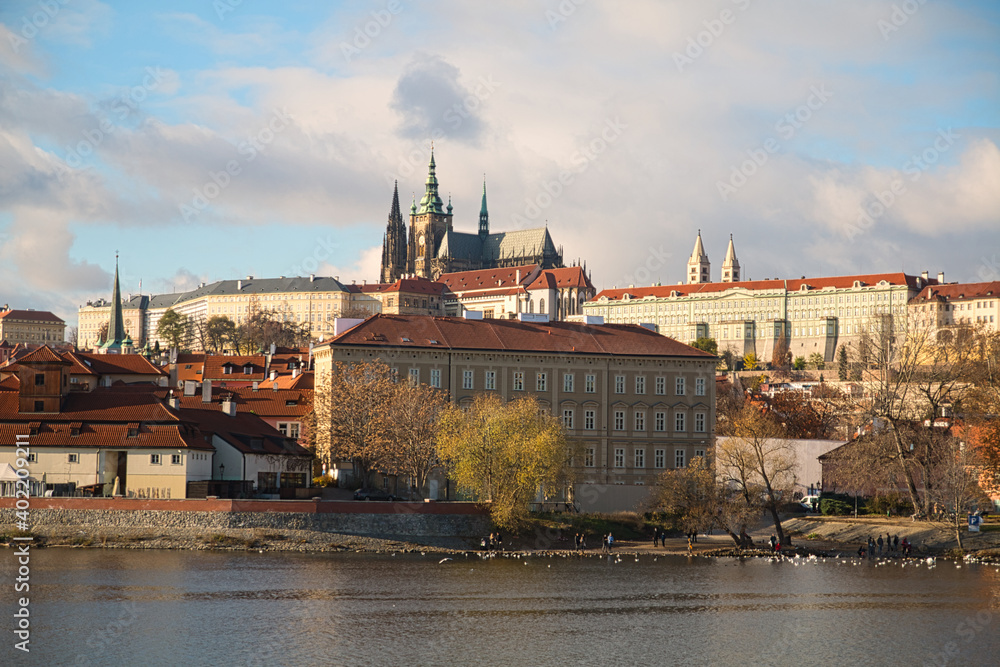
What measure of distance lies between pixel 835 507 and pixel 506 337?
21491 millimetres

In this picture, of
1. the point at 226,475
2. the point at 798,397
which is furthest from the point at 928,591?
the point at 798,397

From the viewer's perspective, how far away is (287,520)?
192 feet

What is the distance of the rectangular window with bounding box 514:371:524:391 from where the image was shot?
7650 cm

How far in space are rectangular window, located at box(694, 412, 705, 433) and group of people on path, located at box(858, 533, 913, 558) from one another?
1689cm

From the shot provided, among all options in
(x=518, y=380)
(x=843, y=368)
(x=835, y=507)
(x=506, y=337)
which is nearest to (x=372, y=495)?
(x=518, y=380)

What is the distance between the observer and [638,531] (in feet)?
217

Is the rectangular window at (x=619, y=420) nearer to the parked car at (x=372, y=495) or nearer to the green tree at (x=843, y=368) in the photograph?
the parked car at (x=372, y=495)

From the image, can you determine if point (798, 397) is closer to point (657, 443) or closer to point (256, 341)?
point (657, 443)

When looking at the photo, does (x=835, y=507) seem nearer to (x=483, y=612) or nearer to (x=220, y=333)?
(x=483, y=612)

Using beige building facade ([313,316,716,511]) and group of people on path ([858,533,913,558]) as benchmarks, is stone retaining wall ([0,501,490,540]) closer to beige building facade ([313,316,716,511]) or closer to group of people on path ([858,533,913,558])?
beige building facade ([313,316,716,511])

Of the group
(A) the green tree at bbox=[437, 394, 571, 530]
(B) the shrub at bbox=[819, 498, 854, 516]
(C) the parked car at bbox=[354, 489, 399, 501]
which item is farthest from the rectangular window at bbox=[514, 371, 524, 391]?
(B) the shrub at bbox=[819, 498, 854, 516]

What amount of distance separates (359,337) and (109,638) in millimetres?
40084

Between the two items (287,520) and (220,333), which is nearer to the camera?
(287,520)

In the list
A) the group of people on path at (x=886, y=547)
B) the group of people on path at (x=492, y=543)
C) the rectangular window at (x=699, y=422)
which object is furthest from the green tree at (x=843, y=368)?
the group of people on path at (x=492, y=543)
